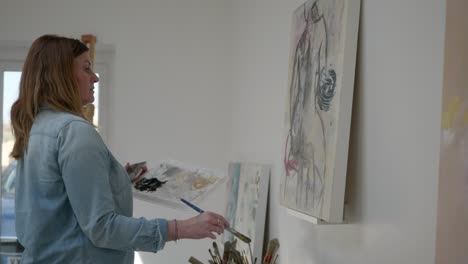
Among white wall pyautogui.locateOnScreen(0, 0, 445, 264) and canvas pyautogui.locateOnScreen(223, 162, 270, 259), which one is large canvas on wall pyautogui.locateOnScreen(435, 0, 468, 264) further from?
canvas pyautogui.locateOnScreen(223, 162, 270, 259)

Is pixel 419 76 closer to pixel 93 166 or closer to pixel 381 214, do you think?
pixel 381 214

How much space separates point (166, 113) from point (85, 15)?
0.83 m

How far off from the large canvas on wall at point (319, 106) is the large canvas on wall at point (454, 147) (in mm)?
440

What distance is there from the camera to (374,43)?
142cm

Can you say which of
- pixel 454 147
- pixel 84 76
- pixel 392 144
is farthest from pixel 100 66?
pixel 454 147

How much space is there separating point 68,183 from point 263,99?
1392 millimetres

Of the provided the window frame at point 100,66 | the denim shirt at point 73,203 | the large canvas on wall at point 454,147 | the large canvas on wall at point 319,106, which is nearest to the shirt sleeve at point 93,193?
the denim shirt at point 73,203

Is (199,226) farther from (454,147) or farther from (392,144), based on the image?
(454,147)

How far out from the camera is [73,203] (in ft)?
4.65

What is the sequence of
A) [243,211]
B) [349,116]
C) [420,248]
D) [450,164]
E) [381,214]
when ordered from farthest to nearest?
[243,211] < [349,116] < [381,214] < [420,248] < [450,164]

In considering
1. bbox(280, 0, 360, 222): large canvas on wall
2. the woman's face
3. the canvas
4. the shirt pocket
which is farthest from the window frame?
the shirt pocket

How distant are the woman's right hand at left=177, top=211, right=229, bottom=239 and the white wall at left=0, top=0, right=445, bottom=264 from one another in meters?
0.37

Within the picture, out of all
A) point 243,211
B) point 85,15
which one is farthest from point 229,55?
point 243,211

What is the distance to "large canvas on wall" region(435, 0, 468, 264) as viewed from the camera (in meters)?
0.98
